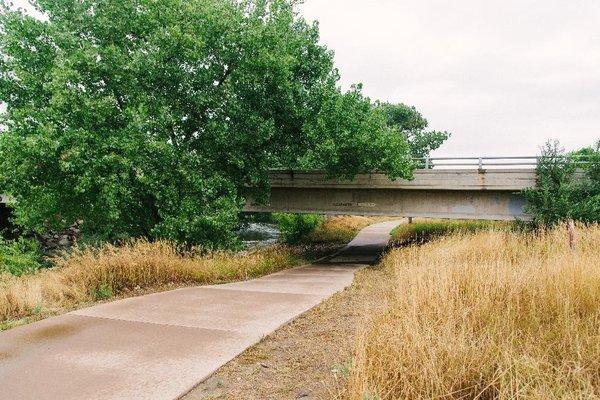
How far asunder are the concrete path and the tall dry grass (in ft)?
5.67

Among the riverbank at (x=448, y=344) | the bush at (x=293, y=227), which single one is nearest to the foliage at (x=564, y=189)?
the riverbank at (x=448, y=344)

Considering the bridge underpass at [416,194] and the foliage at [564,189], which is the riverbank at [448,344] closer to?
the foliage at [564,189]

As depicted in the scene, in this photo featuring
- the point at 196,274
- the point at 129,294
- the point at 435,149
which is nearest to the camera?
the point at 129,294

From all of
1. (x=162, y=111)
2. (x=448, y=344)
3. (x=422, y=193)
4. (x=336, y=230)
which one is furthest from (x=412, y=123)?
(x=448, y=344)

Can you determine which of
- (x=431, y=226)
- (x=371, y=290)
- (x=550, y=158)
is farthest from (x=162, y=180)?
(x=431, y=226)

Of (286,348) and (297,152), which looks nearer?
(286,348)

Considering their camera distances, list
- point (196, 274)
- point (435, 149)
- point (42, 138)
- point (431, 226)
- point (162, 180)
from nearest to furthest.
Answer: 1. point (196, 274)
2. point (42, 138)
3. point (162, 180)
4. point (431, 226)
5. point (435, 149)

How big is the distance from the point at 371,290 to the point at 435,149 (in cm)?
5431

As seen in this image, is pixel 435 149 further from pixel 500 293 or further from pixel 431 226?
pixel 500 293

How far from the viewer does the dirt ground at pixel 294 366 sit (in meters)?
4.14

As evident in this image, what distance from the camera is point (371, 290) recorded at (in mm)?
9609

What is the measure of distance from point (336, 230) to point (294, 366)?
32230 millimetres

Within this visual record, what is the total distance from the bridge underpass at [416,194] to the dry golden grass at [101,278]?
12325 millimetres

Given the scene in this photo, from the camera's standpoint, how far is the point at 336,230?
1454 inches
